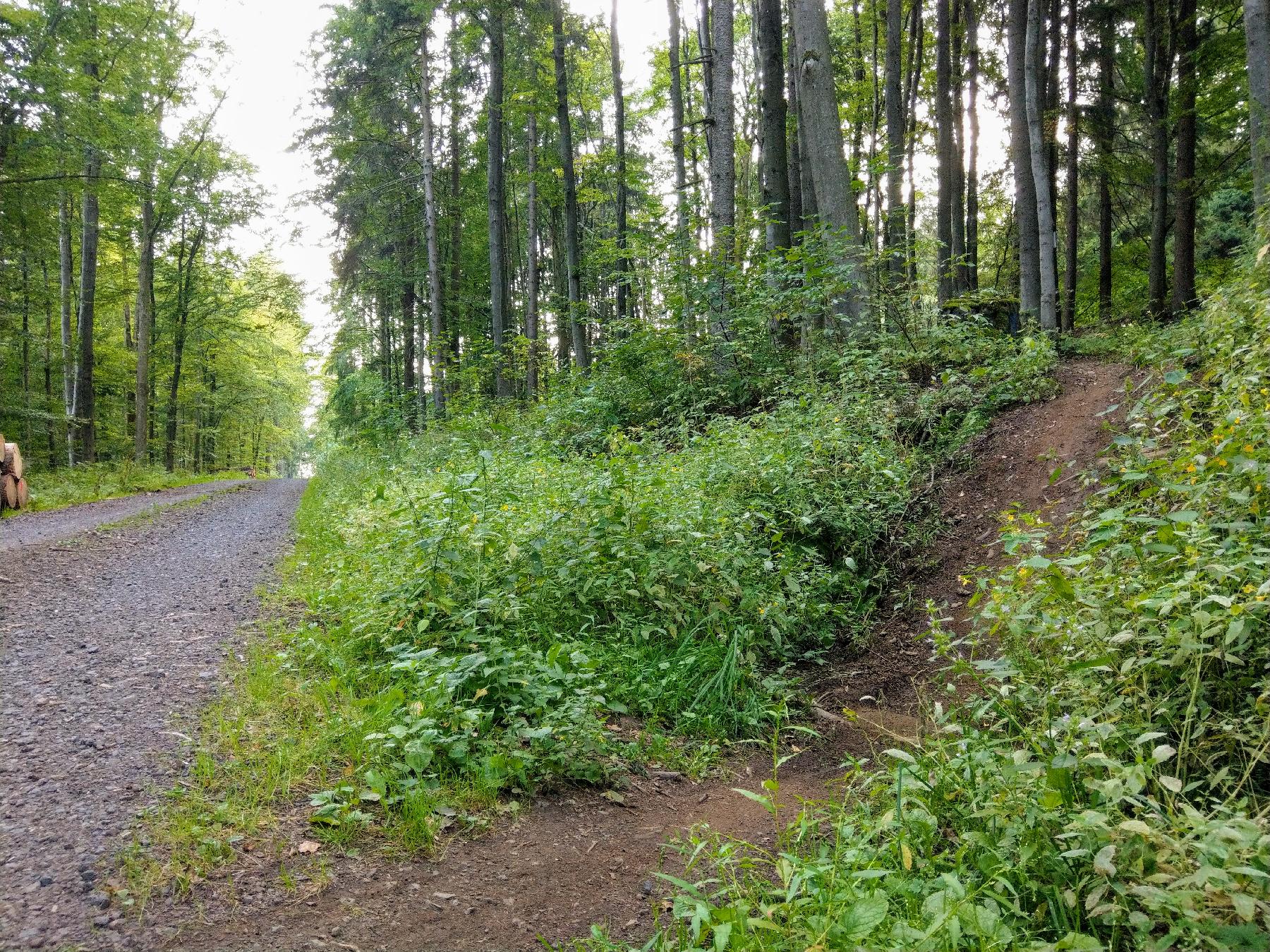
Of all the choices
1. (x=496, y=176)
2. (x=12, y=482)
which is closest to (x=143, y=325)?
(x=12, y=482)

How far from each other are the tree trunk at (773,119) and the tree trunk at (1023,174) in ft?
12.0

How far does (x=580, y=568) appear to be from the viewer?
4535mm

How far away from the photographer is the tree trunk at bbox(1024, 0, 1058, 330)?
10.1m

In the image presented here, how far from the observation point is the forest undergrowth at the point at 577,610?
9.73ft

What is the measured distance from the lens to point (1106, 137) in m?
15.7

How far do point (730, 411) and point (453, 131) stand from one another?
16791 mm

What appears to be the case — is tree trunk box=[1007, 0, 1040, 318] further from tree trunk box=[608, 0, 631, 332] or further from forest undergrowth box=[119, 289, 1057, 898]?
tree trunk box=[608, 0, 631, 332]

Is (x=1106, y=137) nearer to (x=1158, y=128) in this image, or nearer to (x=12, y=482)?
(x=1158, y=128)

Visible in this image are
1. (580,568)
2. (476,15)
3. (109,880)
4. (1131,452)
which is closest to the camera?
(109,880)

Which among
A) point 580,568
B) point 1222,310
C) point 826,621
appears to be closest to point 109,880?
point 580,568

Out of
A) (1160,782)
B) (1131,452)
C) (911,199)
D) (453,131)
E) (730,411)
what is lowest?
(1160,782)

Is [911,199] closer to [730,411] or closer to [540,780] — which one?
[730,411]

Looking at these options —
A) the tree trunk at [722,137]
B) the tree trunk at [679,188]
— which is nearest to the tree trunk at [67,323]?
the tree trunk at [679,188]

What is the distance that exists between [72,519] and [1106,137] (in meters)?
21.2
